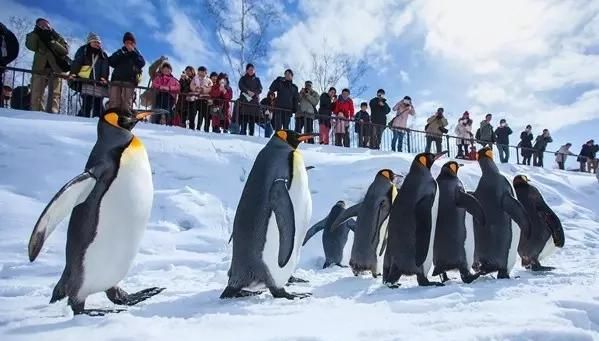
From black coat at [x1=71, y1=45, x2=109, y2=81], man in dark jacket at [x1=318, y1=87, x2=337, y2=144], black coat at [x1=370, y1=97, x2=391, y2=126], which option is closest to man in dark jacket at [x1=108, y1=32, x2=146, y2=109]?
black coat at [x1=71, y1=45, x2=109, y2=81]

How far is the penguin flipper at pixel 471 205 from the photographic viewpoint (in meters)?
3.87

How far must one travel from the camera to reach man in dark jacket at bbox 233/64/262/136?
399 inches

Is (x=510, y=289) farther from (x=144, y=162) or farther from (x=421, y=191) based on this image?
(x=144, y=162)

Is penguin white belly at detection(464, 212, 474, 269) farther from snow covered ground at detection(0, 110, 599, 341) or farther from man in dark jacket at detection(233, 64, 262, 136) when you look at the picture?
man in dark jacket at detection(233, 64, 262, 136)

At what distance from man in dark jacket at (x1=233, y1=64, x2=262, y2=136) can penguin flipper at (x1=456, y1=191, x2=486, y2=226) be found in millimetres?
6544

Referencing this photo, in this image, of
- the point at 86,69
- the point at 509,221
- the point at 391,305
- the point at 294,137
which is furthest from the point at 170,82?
the point at 391,305

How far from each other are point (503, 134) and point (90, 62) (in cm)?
1240

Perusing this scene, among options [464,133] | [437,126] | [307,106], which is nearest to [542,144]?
[464,133]

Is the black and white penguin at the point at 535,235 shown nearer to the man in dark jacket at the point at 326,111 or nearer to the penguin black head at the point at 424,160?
the penguin black head at the point at 424,160

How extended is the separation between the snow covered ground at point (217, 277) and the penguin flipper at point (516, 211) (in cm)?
46

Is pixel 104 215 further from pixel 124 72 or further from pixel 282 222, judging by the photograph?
pixel 124 72

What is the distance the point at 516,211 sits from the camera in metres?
4.26

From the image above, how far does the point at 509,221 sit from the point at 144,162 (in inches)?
132

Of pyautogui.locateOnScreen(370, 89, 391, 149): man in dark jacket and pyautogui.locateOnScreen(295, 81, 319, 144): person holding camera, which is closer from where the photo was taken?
pyautogui.locateOnScreen(295, 81, 319, 144): person holding camera
